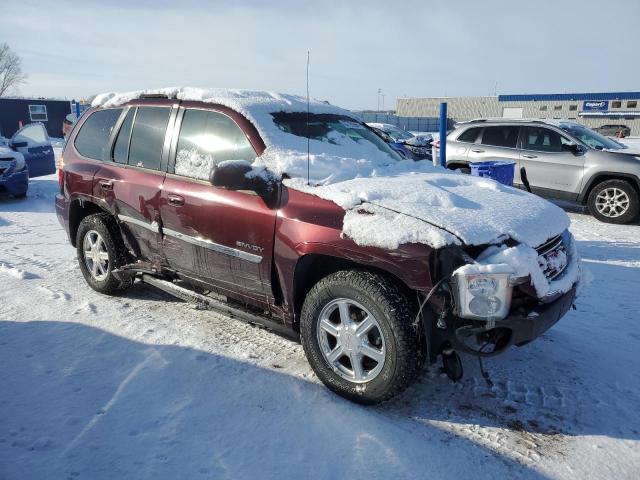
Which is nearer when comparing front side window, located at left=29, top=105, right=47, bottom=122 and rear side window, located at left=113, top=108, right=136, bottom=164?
rear side window, located at left=113, top=108, right=136, bottom=164

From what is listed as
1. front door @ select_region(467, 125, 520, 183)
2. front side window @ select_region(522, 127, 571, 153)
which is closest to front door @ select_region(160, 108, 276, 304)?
front door @ select_region(467, 125, 520, 183)

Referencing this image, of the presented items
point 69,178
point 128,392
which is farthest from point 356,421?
point 69,178

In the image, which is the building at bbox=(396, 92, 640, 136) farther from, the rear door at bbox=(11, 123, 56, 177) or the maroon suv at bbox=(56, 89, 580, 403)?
the maroon suv at bbox=(56, 89, 580, 403)

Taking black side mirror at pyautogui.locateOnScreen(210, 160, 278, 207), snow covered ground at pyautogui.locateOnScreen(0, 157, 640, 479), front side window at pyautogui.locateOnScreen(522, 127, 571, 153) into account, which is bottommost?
snow covered ground at pyautogui.locateOnScreen(0, 157, 640, 479)

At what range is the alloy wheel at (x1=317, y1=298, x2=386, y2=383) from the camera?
2691mm

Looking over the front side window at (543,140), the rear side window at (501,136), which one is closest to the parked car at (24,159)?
the rear side window at (501,136)

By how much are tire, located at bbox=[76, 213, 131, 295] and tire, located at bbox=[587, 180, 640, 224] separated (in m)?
7.27

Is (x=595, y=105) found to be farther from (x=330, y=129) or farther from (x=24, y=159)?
(x=330, y=129)

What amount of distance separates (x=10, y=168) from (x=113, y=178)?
6513 mm

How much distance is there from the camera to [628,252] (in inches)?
233

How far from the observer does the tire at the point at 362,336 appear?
253 centimetres

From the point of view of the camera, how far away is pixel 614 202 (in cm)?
772

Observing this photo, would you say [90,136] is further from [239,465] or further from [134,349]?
[239,465]

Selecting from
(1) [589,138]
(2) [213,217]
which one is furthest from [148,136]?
(1) [589,138]
